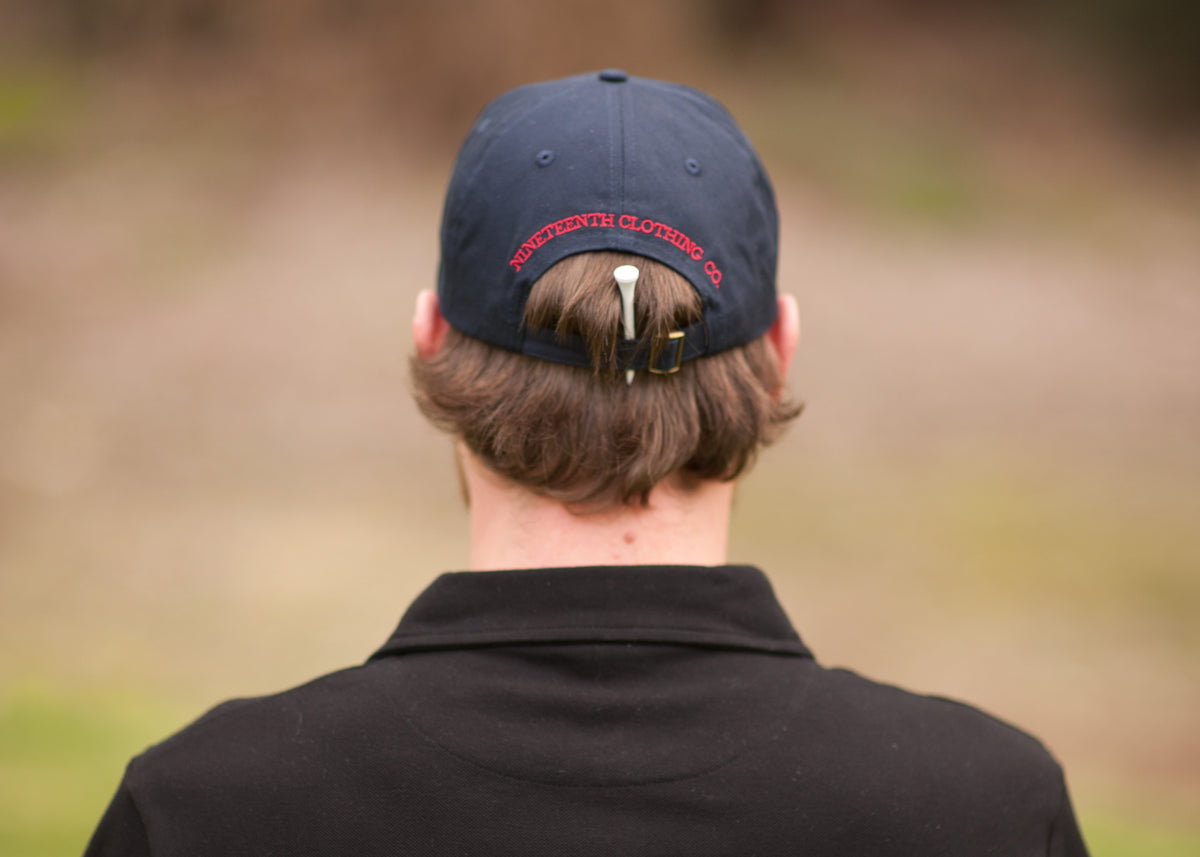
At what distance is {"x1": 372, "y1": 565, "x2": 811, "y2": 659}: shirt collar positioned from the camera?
1154 mm

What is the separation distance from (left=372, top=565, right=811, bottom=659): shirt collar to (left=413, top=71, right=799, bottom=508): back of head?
120 mm

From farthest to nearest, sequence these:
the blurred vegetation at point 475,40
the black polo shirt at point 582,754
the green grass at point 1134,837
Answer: the blurred vegetation at point 475,40 < the green grass at point 1134,837 < the black polo shirt at point 582,754

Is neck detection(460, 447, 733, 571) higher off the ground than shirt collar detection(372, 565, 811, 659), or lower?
Answer: higher

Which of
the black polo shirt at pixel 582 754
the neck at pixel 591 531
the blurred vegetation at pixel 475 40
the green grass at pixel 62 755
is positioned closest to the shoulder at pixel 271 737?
the black polo shirt at pixel 582 754

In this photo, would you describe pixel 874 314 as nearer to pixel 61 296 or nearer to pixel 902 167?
pixel 902 167

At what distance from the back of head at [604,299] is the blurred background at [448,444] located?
3537mm

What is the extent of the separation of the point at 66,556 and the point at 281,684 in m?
2.32

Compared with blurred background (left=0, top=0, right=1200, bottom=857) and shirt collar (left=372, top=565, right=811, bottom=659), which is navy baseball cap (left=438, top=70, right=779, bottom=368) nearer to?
shirt collar (left=372, top=565, right=811, bottom=659)

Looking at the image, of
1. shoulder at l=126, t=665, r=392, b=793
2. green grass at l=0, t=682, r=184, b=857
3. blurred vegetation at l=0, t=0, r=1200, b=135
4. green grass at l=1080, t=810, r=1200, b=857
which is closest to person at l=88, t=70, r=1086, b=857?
shoulder at l=126, t=665, r=392, b=793

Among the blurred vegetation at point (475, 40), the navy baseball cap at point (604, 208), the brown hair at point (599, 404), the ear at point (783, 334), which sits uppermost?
the blurred vegetation at point (475, 40)

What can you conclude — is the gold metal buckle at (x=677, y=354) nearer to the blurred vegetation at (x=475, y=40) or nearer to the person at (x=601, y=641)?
the person at (x=601, y=641)

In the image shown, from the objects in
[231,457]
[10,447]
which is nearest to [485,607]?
[231,457]

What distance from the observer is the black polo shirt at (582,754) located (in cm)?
108

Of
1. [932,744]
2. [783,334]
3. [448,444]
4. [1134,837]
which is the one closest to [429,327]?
[783,334]
